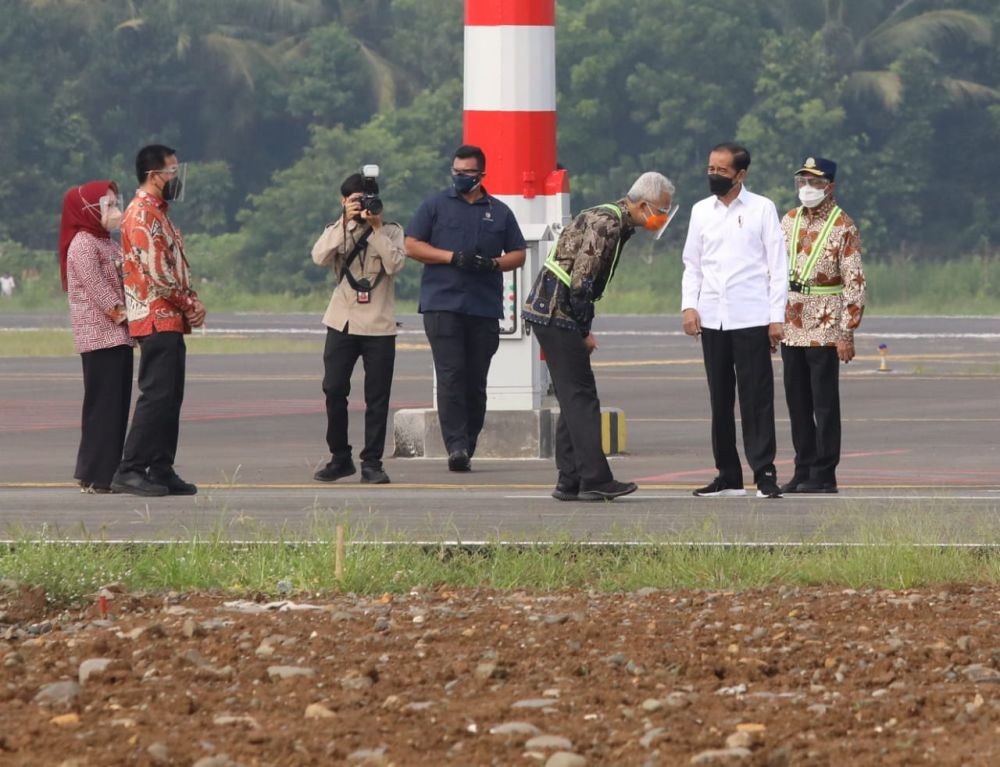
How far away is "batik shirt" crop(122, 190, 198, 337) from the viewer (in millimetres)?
12008

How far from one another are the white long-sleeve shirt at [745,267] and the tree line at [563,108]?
43.0 meters

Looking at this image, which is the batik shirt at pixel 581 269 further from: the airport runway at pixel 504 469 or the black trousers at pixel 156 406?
the black trousers at pixel 156 406

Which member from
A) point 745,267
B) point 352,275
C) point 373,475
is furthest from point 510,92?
point 745,267

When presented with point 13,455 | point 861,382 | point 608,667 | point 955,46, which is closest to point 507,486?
point 13,455

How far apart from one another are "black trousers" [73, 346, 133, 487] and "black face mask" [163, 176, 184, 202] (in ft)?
Answer: 2.56

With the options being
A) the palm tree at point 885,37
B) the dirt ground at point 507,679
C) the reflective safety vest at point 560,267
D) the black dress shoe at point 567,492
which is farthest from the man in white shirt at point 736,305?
the palm tree at point 885,37

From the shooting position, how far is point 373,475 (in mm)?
13375

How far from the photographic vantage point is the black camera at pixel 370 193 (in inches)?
535

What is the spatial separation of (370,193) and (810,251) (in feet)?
8.66

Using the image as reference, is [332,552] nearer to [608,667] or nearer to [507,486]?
[608,667]

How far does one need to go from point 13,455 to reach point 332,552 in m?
7.71

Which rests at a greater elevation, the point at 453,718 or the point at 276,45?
the point at 276,45

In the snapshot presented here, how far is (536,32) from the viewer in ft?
51.4

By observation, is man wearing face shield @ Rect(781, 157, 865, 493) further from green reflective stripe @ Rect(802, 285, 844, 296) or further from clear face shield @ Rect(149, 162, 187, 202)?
clear face shield @ Rect(149, 162, 187, 202)
